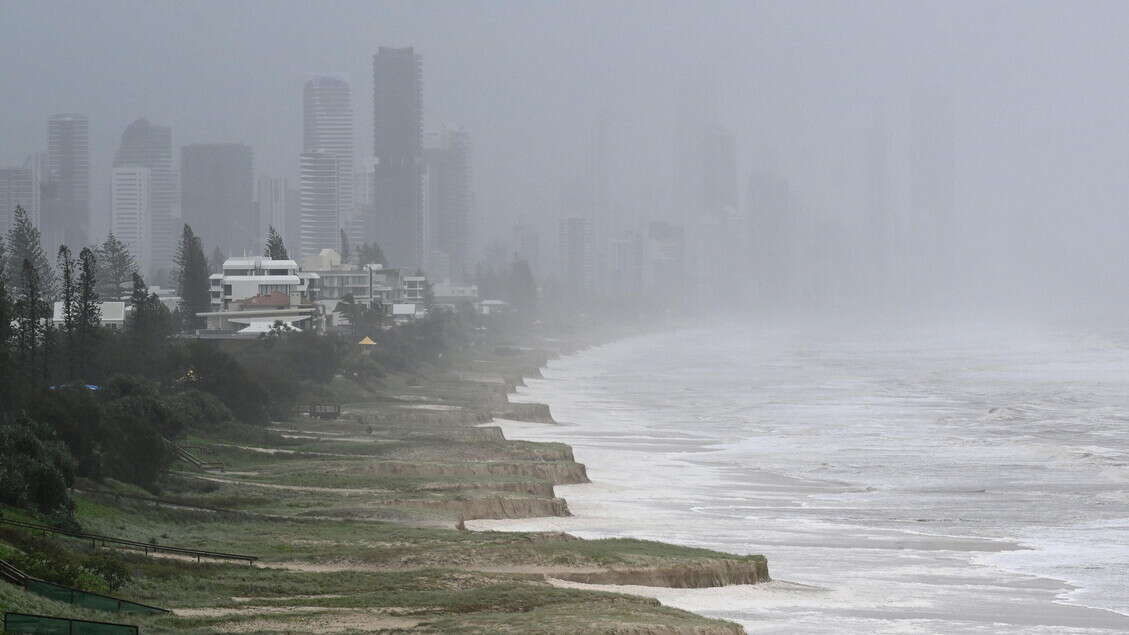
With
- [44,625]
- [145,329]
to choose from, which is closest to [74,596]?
[44,625]

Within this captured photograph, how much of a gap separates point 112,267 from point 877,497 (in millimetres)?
117860

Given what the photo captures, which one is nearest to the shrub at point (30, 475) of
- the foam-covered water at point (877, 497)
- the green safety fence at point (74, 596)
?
the green safety fence at point (74, 596)

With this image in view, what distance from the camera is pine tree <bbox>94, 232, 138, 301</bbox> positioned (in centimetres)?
16325

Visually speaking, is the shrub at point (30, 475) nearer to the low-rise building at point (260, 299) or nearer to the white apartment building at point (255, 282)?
the low-rise building at point (260, 299)

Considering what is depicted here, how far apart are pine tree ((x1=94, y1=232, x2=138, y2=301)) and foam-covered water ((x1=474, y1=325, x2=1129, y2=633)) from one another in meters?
54.4

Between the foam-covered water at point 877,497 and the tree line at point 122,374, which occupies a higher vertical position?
the tree line at point 122,374

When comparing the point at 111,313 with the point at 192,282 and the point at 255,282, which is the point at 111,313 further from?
the point at 255,282

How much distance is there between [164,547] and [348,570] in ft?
12.9

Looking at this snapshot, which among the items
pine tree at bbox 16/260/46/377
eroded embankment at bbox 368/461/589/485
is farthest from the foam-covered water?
pine tree at bbox 16/260/46/377

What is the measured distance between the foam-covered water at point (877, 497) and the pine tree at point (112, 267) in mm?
54350

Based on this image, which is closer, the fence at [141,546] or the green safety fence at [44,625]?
the green safety fence at [44,625]

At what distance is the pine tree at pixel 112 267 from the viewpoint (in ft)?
536

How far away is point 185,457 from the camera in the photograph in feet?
191

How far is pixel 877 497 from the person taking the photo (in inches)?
2366
